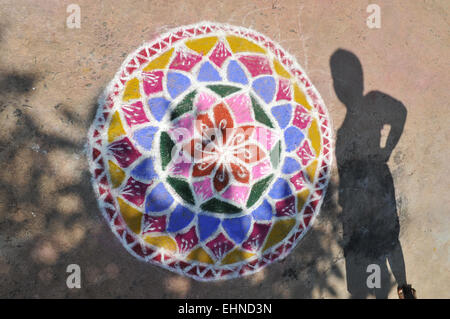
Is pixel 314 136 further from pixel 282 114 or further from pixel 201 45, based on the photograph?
pixel 201 45

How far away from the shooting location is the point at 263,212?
4906 millimetres

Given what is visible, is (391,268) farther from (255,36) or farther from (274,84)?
(255,36)

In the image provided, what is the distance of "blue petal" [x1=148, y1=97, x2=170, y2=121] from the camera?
15.5ft

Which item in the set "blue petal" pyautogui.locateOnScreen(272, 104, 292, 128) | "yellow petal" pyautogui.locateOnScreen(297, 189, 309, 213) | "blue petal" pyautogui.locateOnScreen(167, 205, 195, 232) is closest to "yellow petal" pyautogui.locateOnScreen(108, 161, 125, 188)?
"blue petal" pyautogui.locateOnScreen(167, 205, 195, 232)

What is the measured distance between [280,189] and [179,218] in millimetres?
1649

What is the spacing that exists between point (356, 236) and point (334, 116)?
2.04 metres

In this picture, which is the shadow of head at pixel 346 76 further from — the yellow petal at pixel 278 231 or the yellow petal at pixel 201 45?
the yellow petal at pixel 278 231

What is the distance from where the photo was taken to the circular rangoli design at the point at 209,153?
4.64m

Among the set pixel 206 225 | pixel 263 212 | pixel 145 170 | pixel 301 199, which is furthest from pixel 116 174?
pixel 301 199

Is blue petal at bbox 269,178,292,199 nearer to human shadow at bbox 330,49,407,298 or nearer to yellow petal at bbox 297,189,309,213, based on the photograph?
yellow petal at bbox 297,189,309,213

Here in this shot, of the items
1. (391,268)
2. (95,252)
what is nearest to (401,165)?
(391,268)

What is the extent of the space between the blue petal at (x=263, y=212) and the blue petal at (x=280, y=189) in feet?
0.56

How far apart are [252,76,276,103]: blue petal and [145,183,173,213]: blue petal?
6.98 ft

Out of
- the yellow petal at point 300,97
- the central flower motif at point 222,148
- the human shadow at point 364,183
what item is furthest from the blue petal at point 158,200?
the human shadow at point 364,183
